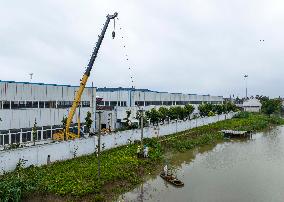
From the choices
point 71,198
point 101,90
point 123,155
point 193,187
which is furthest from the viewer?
point 101,90

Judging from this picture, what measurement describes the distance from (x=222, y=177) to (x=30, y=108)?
62.1 ft

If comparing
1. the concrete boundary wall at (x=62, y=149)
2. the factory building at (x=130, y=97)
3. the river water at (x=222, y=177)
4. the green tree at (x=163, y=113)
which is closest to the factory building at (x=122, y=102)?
the factory building at (x=130, y=97)

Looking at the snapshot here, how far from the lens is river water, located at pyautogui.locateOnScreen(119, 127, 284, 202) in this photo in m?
23.1

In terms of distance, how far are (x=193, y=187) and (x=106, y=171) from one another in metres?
6.14

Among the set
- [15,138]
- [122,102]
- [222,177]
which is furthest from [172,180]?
[122,102]

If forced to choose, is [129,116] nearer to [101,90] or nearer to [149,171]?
[101,90]

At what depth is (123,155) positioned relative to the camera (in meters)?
31.8

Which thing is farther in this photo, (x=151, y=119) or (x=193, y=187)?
(x=151, y=119)

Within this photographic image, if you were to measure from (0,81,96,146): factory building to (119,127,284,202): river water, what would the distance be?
41.2 feet

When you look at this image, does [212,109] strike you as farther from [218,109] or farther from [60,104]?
[60,104]

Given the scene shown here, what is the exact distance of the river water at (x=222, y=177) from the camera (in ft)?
75.9

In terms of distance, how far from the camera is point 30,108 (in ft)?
116

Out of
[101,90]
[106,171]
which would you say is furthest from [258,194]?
[101,90]

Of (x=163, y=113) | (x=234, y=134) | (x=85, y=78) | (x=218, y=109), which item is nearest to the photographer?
(x=85, y=78)
